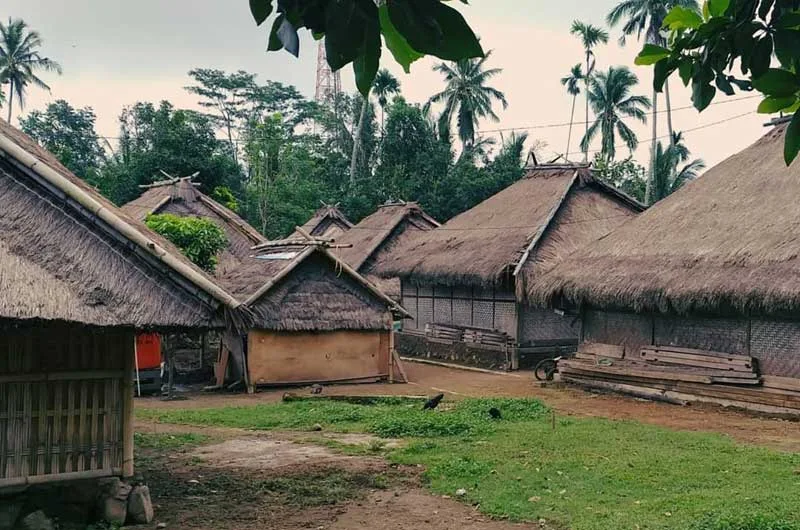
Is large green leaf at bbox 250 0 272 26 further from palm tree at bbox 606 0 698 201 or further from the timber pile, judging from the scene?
palm tree at bbox 606 0 698 201

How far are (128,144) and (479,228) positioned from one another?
2539 cm

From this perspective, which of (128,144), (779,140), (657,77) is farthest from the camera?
(128,144)

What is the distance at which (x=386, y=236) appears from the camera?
28.4 m

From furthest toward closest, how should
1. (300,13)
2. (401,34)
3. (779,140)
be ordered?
(779,140), (300,13), (401,34)

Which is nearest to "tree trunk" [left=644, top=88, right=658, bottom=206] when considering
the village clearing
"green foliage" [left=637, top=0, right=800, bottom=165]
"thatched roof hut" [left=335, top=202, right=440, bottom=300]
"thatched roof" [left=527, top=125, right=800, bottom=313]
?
"thatched roof hut" [left=335, top=202, right=440, bottom=300]

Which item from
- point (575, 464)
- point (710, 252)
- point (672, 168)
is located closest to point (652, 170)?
point (672, 168)

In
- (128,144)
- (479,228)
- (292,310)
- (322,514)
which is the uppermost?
(128,144)

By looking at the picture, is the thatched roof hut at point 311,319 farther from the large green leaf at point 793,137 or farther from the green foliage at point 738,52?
the large green leaf at point 793,137

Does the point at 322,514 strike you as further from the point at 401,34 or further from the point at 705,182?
the point at 705,182

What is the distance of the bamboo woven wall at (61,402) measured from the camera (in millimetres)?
6930

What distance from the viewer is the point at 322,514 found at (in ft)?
24.5

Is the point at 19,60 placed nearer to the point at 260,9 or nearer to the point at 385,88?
the point at 385,88

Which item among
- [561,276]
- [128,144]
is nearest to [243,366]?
[561,276]

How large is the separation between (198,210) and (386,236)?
284 inches
